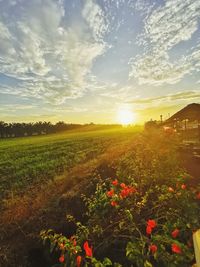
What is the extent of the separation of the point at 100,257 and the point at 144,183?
77.7 inches

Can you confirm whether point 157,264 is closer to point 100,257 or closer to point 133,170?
point 100,257

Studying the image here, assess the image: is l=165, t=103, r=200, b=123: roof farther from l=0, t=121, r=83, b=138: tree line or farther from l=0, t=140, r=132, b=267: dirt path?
l=0, t=121, r=83, b=138: tree line

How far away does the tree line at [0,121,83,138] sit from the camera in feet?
318

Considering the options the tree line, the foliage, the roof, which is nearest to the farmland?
the foliage

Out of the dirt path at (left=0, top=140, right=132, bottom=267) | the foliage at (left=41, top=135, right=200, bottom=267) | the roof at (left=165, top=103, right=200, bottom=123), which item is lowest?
the dirt path at (left=0, top=140, right=132, bottom=267)

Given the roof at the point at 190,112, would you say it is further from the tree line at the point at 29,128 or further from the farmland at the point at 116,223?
the tree line at the point at 29,128

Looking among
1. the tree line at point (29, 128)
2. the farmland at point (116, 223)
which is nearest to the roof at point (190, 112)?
the farmland at point (116, 223)

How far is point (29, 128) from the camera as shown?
347 feet

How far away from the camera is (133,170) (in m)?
6.14

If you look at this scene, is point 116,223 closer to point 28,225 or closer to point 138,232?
point 138,232

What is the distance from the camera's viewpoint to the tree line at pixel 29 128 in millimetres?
96944

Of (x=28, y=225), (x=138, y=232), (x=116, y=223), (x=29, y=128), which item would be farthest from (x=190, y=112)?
(x=29, y=128)

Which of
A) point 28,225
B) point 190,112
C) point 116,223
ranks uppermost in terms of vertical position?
point 190,112

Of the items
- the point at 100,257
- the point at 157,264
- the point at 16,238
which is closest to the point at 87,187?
the point at 16,238
